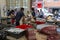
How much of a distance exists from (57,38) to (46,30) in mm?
248

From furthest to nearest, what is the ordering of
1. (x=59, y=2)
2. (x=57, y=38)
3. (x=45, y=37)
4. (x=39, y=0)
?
1. (x=59, y=2)
2. (x=39, y=0)
3. (x=45, y=37)
4. (x=57, y=38)

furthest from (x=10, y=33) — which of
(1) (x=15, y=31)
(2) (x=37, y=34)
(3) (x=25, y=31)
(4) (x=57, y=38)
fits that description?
(4) (x=57, y=38)

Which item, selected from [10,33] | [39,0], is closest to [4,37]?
[10,33]

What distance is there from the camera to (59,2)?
1391 centimetres

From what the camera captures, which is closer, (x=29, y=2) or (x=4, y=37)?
(x=4, y=37)

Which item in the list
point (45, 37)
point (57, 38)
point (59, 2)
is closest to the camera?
point (57, 38)

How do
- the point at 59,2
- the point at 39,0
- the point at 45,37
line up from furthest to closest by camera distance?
1. the point at 59,2
2. the point at 39,0
3. the point at 45,37

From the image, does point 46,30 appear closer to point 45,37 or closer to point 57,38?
point 45,37

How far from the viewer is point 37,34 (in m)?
1.81

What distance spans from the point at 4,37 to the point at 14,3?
10278mm

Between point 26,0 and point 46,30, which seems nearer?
point 46,30

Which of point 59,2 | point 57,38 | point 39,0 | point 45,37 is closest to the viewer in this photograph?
point 57,38

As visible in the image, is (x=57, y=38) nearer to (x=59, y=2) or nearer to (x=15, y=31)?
(x=15, y=31)

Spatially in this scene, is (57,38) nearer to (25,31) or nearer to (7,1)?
(25,31)
